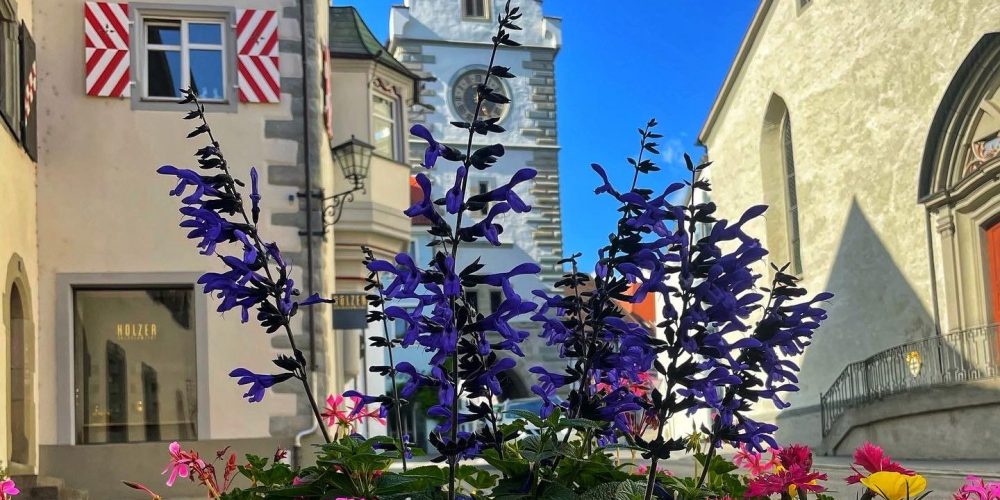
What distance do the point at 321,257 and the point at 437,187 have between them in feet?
77.8

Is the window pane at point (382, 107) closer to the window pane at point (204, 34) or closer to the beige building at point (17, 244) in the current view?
the window pane at point (204, 34)

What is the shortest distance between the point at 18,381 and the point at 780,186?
2043cm

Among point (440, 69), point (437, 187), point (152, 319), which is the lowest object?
point (152, 319)

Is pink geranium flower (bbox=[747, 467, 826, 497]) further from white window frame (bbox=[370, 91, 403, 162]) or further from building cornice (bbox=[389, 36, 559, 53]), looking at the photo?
building cornice (bbox=[389, 36, 559, 53])

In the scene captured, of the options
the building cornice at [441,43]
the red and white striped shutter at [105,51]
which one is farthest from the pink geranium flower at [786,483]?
the building cornice at [441,43]

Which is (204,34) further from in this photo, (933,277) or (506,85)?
(506,85)

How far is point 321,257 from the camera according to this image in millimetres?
13219

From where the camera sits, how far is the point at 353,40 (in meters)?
17.3

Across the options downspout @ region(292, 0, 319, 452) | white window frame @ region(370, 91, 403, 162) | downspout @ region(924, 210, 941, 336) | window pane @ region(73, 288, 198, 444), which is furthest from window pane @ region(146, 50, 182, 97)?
downspout @ region(924, 210, 941, 336)

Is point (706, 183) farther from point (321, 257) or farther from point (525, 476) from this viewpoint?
point (321, 257)

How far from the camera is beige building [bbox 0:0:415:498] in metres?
12.0

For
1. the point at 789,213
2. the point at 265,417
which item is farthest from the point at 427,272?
the point at 789,213


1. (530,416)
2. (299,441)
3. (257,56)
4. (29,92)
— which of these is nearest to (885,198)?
(257,56)

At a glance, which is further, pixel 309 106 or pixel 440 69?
pixel 440 69
